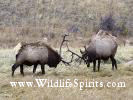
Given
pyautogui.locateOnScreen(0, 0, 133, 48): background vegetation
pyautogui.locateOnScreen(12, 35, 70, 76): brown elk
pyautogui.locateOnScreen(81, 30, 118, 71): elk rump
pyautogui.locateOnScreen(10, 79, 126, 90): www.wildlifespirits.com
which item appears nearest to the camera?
pyautogui.locateOnScreen(10, 79, 126, 90): www.wildlifespirits.com

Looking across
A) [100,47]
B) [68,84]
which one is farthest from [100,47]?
[68,84]

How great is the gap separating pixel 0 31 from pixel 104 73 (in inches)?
792

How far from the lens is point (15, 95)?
8.92 meters

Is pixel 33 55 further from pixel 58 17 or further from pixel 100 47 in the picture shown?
pixel 58 17

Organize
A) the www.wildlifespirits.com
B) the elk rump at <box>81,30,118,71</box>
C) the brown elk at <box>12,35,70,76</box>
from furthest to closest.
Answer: the elk rump at <box>81,30,118,71</box> < the brown elk at <box>12,35,70,76</box> < the www.wildlifespirits.com

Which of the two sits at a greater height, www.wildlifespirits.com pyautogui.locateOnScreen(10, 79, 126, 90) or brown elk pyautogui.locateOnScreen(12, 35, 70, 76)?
brown elk pyautogui.locateOnScreen(12, 35, 70, 76)

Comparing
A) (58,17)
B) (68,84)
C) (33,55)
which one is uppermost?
(33,55)

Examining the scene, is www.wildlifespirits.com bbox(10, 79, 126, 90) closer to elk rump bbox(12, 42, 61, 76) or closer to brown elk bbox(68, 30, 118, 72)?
elk rump bbox(12, 42, 61, 76)

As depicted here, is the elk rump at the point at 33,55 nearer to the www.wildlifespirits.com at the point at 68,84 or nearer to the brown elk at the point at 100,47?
the brown elk at the point at 100,47

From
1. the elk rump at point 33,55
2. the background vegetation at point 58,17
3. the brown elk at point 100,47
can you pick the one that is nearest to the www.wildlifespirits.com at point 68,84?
the elk rump at point 33,55

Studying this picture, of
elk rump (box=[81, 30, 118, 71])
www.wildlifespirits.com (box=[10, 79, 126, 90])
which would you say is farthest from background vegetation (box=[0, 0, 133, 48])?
www.wildlifespirits.com (box=[10, 79, 126, 90])

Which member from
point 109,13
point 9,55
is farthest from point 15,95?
point 109,13

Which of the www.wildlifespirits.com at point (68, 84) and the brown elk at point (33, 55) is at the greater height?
the brown elk at point (33, 55)

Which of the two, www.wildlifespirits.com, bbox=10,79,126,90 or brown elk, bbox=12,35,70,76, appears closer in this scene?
www.wildlifespirits.com, bbox=10,79,126,90
